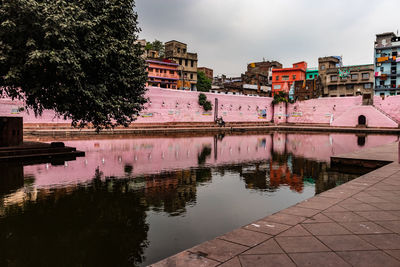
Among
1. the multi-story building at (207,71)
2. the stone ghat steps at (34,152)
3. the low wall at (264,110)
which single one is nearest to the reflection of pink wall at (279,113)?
the low wall at (264,110)

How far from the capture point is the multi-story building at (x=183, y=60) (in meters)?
55.7

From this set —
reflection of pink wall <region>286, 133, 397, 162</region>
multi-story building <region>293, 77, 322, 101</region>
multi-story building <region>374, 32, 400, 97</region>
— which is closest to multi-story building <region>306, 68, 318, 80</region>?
multi-story building <region>293, 77, 322, 101</region>

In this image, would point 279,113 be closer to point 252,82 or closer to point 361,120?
point 361,120

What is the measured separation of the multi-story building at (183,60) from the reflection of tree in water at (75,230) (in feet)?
164

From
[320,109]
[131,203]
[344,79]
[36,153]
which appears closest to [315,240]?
[131,203]

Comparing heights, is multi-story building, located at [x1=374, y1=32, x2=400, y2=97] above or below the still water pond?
above

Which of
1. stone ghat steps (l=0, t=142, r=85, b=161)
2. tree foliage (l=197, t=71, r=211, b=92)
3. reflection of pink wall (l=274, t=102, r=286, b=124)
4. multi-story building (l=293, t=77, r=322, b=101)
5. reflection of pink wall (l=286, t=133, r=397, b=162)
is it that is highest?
tree foliage (l=197, t=71, r=211, b=92)

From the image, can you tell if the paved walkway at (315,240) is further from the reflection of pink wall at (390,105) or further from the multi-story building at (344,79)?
the multi-story building at (344,79)

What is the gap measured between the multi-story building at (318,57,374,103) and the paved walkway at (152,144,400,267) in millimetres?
54240

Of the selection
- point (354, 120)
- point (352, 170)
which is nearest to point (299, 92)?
point (354, 120)

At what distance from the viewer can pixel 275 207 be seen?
19.8 feet

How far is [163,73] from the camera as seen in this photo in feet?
171

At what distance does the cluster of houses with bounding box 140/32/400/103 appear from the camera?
5188cm

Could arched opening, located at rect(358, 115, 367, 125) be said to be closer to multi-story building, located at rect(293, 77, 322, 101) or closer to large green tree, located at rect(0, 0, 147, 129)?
multi-story building, located at rect(293, 77, 322, 101)
